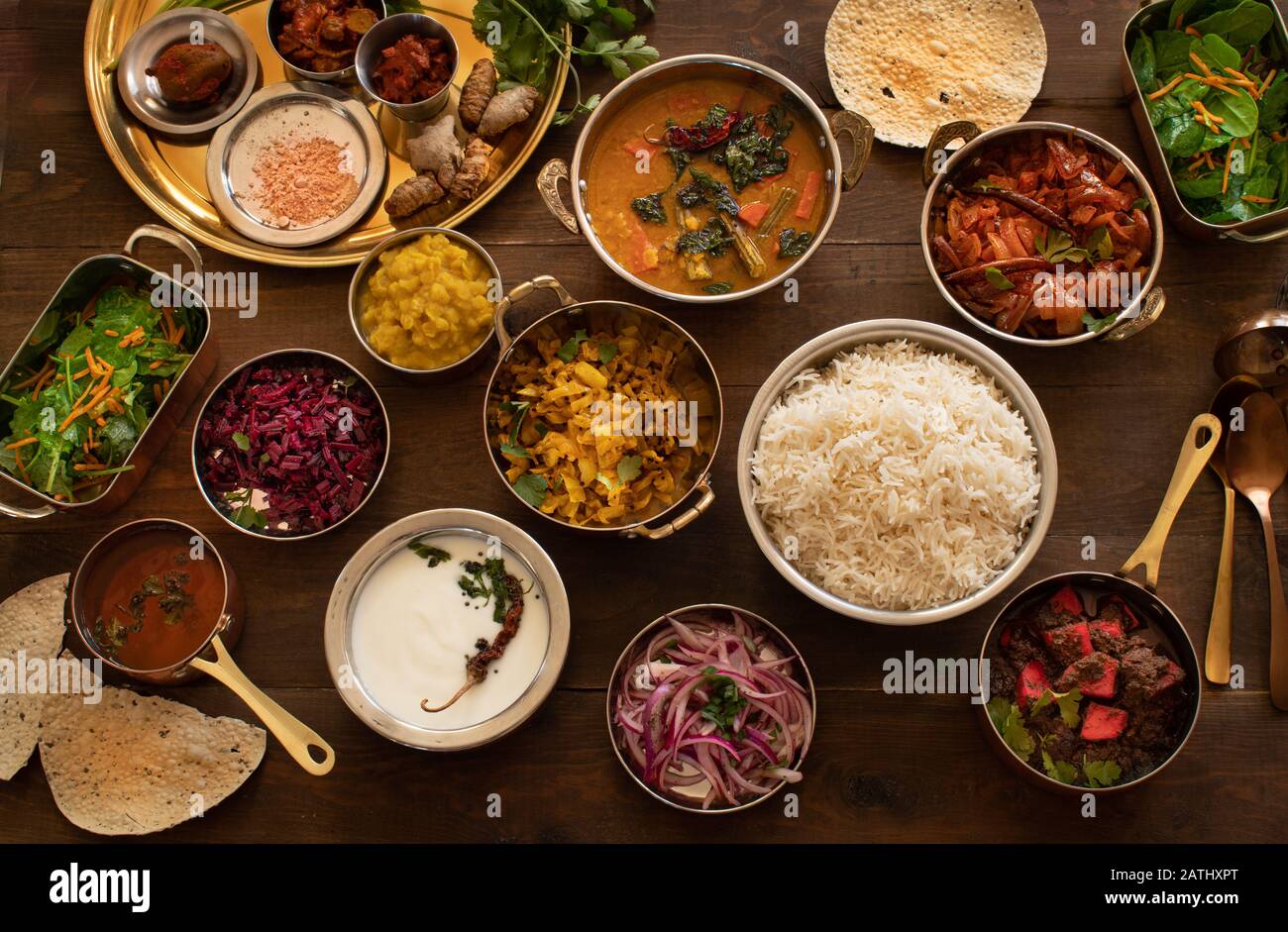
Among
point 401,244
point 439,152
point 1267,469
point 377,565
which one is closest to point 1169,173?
point 1267,469

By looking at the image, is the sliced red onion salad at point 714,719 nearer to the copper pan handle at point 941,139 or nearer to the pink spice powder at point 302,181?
the copper pan handle at point 941,139

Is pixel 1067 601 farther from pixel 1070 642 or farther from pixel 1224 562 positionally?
pixel 1224 562

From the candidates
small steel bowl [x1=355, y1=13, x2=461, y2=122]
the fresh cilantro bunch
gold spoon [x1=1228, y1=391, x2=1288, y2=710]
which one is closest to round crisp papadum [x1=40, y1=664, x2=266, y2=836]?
small steel bowl [x1=355, y1=13, x2=461, y2=122]

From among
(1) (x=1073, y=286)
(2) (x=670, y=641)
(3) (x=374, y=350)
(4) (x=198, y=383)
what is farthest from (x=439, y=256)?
(1) (x=1073, y=286)

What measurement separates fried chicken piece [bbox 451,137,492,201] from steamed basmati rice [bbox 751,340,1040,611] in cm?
114

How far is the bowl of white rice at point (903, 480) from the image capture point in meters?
2.70

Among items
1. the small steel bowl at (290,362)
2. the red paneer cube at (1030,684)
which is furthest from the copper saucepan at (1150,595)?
the small steel bowl at (290,362)

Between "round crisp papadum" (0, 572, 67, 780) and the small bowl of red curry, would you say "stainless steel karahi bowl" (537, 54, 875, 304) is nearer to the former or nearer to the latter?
the small bowl of red curry

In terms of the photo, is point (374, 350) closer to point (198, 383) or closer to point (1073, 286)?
point (198, 383)

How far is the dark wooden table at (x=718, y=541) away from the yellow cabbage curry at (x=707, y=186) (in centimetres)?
16

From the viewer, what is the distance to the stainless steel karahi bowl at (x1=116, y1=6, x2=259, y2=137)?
3.14 m

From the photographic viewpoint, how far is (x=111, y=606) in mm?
2893

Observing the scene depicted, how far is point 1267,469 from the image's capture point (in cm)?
297

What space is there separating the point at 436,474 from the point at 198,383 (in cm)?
77
